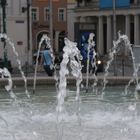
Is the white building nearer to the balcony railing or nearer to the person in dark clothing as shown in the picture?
the person in dark clothing

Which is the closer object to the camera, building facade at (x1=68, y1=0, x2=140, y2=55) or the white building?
the white building

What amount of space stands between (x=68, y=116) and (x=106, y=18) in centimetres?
6911

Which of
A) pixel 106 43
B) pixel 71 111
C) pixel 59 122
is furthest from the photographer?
pixel 106 43

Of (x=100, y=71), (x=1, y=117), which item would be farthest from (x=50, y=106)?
(x=100, y=71)

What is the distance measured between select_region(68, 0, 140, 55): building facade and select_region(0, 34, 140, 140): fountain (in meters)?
54.1

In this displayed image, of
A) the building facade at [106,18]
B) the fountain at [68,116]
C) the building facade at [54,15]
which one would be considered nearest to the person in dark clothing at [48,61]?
the fountain at [68,116]

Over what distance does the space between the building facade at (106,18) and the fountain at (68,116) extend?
5411 cm

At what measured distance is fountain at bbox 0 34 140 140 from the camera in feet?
34.7

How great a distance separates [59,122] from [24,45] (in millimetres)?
28941

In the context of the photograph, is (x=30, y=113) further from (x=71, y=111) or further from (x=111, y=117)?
(x=111, y=117)

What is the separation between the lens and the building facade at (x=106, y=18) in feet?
247

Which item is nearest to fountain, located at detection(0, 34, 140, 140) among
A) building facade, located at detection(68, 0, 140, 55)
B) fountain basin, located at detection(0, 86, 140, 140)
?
fountain basin, located at detection(0, 86, 140, 140)

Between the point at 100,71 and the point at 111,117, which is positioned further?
the point at 100,71

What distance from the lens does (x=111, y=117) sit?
1286 cm
